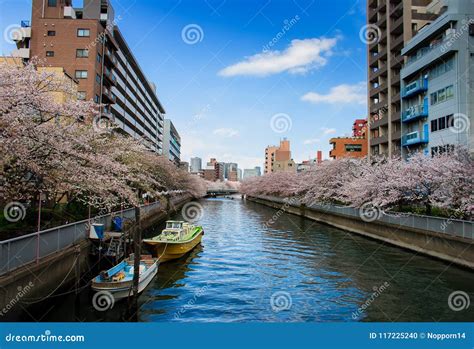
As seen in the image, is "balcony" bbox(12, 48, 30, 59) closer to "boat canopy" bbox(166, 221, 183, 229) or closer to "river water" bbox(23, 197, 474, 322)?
"boat canopy" bbox(166, 221, 183, 229)

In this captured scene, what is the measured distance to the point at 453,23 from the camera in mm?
36844

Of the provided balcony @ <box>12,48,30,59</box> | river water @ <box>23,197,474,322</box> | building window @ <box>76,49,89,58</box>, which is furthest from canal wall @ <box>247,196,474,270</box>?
balcony @ <box>12,48,30,59</box>

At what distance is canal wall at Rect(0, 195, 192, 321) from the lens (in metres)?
11.2

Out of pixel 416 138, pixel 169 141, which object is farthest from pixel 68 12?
pixel 169 141

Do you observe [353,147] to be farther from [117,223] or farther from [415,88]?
[117,223]

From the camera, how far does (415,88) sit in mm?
42438

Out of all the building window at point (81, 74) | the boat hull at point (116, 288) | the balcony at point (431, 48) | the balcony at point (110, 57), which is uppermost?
the balcony at point (110, 57)

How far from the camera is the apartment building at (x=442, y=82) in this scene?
115 feet

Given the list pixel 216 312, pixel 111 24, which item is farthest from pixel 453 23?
pixel 111 24

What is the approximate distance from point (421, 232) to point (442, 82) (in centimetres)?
2186

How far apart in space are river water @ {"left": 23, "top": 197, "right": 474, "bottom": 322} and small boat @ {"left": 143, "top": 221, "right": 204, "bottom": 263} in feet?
1.94

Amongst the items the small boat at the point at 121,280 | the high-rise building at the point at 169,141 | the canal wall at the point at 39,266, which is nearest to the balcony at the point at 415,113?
the small boat at the point at 121,280

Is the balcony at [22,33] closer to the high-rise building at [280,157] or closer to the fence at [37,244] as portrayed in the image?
the fence at [37,244]

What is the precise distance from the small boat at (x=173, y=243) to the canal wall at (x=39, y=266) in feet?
14.2
